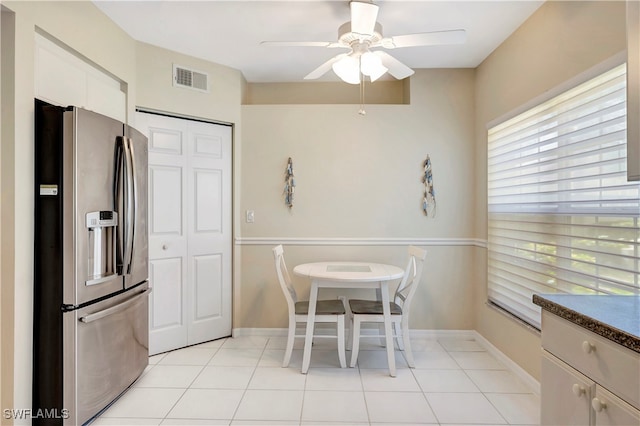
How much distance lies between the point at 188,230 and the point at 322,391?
1.83 metres

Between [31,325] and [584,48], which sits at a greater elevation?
[584,48]

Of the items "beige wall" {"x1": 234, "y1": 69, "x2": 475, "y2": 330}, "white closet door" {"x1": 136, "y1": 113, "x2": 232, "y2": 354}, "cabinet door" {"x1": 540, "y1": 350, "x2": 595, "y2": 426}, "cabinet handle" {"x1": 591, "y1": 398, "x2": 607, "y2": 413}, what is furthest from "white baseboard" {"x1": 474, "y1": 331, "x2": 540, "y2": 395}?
"white closet door" {"x1": 136, "y1": 113, "x2": 232, "y2": 354}

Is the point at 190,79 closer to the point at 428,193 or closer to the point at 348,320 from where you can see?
the point at 428,193

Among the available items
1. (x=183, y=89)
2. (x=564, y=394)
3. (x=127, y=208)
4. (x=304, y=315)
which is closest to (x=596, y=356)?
(x=564, y=394)

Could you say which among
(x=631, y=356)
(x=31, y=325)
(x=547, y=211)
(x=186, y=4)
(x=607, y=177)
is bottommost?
(x=31, y=325)

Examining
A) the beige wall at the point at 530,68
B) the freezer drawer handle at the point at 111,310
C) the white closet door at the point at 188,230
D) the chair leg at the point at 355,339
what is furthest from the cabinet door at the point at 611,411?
the white closet door at the point at 188,230

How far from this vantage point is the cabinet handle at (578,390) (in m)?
1.16

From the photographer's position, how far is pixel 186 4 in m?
2.30

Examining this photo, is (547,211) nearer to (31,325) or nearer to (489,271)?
(489,271)

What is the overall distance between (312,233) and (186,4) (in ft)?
7.05

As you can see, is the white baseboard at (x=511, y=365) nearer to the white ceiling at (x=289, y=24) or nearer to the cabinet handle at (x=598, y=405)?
the cabinet handle at (x=598, y=405)

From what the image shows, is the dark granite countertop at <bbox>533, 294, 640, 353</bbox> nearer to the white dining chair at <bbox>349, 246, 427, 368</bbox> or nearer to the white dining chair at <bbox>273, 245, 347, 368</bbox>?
the white dining chair at <bbox>349, 246, 427, 368</bbox>

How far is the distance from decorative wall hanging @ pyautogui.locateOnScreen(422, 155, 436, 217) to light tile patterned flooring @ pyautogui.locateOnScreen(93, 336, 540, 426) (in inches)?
51.4

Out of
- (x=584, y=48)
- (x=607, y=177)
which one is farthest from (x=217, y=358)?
(x=584, y=48)
